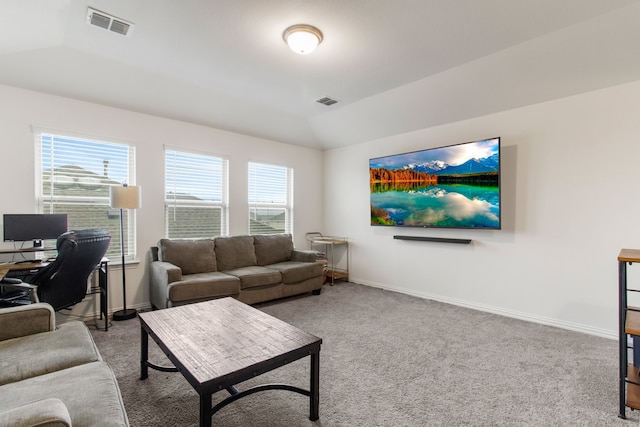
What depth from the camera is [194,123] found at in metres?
4.38

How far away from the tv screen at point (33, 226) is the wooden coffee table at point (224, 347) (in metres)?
1.76

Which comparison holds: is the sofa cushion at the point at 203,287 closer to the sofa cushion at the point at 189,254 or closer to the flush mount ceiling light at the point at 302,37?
the sofa cushion at the point at 189,254

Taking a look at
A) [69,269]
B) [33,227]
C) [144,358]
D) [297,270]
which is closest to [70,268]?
[69,269]

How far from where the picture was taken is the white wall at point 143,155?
10.2 ft

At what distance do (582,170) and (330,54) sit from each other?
291 cm

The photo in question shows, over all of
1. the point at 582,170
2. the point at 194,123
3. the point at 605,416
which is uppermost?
the point at 194,123

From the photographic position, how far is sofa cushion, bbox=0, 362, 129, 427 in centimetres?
110

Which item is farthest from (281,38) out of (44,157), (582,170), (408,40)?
(582,170)

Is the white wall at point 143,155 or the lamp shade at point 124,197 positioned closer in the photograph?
the white wall at point 143,155

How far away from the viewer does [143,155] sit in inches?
155

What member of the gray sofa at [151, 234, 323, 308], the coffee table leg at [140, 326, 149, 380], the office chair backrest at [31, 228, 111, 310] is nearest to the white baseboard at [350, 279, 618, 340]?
the gray sofa at [151, 234, 323, 308]

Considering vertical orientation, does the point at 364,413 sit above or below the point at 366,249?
below

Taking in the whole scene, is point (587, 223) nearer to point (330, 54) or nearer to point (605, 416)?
point (605, 416)

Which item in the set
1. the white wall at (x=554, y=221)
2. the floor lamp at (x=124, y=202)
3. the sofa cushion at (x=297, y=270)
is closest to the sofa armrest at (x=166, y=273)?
the floor lamp at (x=124, y=202)
